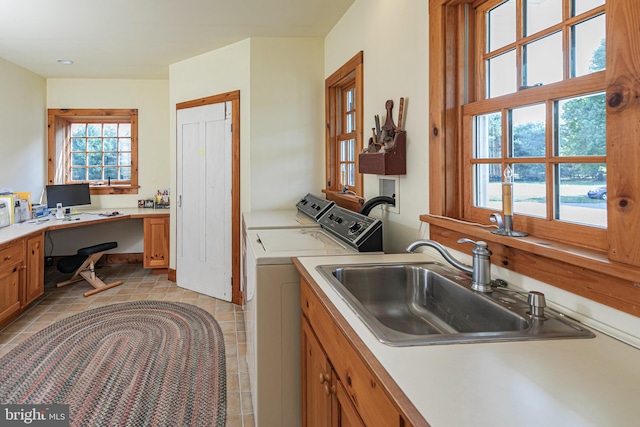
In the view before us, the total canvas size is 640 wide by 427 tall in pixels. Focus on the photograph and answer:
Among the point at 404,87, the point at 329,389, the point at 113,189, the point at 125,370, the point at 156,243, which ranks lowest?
the point at 125,370

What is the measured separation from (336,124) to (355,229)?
1737 mm

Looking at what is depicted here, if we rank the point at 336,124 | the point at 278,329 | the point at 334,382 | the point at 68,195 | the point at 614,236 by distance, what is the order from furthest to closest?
the point at 68,195
the point at 336,124
the point at 278,329
the point at 334,382
the point at 614,236

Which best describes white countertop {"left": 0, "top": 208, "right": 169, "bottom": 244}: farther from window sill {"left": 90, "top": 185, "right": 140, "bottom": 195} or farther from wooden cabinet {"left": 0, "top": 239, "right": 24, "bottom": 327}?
window sill {"left": 90, "top": 185, "right": 140, "bottom": 195}

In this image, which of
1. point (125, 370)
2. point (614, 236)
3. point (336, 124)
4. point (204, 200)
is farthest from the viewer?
point (204, 200)

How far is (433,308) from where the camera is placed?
1519 mm

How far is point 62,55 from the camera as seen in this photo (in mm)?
4203

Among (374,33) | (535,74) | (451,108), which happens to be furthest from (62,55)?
(535,74)

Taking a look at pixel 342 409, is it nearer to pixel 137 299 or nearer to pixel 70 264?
pixel 137 299

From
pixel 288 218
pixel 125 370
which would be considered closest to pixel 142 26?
pixel 288 218

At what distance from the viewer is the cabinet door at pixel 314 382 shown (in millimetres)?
1308

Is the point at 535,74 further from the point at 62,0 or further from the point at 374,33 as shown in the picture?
the point at 62,0

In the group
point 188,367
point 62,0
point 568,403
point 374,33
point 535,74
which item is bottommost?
point 188,367

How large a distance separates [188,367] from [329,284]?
1725 mm

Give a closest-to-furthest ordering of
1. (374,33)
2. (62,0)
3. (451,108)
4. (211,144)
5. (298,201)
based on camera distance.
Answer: (451,108) < (374,33) < (62,0) < (298,201) < (211,144)
